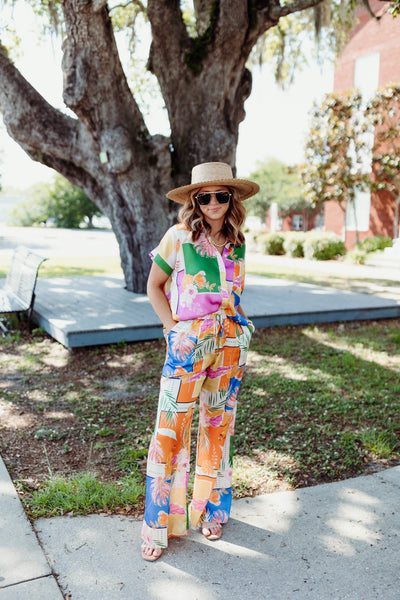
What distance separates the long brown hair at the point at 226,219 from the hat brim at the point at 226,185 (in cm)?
4

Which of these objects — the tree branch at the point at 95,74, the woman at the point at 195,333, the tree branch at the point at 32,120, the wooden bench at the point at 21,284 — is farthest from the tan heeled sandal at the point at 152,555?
the tree branch at the point at 32,120

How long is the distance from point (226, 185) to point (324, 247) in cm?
1593

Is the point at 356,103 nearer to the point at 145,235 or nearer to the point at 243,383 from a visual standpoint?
the point at 145,235

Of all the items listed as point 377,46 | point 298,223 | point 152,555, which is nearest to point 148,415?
point 152,555

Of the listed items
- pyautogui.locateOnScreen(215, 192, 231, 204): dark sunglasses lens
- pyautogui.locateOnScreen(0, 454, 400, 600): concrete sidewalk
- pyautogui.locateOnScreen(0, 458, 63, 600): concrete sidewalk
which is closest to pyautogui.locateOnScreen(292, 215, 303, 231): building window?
pyautogui.locateOnScreen(0, 454, 400, 600): concrete sidewalk

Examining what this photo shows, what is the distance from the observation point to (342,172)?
766 inches

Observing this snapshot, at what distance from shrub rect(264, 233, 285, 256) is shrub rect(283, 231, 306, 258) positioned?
2.02 ft

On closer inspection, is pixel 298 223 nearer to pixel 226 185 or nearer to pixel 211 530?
pixel 226 185

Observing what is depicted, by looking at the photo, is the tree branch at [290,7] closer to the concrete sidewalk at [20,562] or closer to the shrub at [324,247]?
the concrete sidewalk at [20,562]

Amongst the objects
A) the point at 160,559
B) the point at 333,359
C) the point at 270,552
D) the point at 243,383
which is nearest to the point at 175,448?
the point at 160,559

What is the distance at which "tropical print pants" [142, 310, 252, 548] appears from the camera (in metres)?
2.65

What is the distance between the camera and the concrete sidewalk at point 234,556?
2.40 meters

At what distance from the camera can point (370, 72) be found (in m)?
20.3

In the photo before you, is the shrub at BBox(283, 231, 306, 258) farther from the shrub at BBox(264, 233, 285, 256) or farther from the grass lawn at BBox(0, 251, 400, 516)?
A: the grass lawn at BBox(0, 251, 400, 516)
